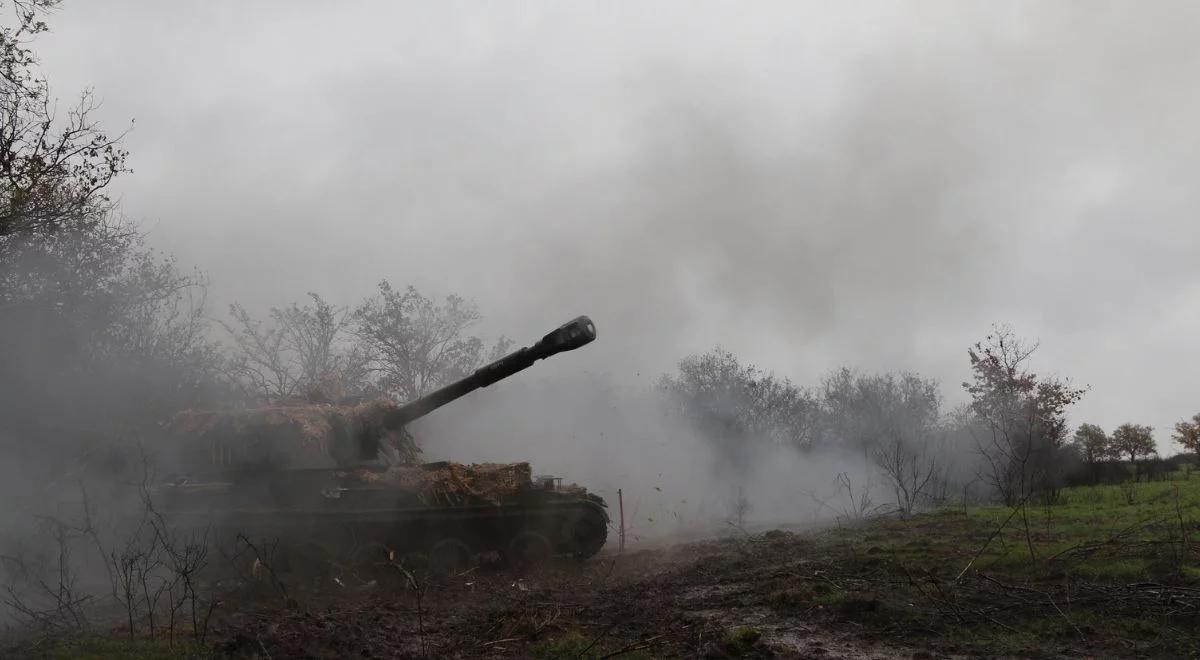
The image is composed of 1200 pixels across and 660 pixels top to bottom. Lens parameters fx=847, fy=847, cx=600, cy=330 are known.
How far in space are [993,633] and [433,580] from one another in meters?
7.60

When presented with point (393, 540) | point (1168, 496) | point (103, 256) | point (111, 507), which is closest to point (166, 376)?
point (103, 256)

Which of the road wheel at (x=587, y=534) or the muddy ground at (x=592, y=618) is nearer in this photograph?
the muddy ground at (x=592, y=618)

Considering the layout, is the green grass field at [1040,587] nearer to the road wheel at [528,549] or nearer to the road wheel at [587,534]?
the road wheel at [587,534]

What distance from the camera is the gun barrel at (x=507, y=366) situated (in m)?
11.1

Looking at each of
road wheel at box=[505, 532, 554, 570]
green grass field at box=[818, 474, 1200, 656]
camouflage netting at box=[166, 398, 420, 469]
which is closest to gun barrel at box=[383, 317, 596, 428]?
camouflage netting at box=[166, 398, 420, 469]

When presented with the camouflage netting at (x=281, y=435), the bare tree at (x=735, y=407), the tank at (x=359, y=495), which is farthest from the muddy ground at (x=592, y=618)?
the bare tree at (x=735, y=407)

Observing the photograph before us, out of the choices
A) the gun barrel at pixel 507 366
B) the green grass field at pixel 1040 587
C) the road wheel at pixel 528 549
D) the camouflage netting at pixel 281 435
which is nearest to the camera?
the green grass field at pixel 1040 587

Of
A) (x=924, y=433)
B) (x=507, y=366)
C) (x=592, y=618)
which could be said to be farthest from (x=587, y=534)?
(x=924, y=433)

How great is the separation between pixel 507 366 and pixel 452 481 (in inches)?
74.5

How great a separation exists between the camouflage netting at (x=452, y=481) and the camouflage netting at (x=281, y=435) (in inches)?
26.1

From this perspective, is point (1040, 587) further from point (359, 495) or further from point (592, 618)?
point (359, 495)

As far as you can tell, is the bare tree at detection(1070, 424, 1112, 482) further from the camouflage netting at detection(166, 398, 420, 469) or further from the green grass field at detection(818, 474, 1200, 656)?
the camouflage netting at detection(166, 398, 420, 469)

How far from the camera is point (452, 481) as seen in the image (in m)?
12.4

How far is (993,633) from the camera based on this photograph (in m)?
6.75
